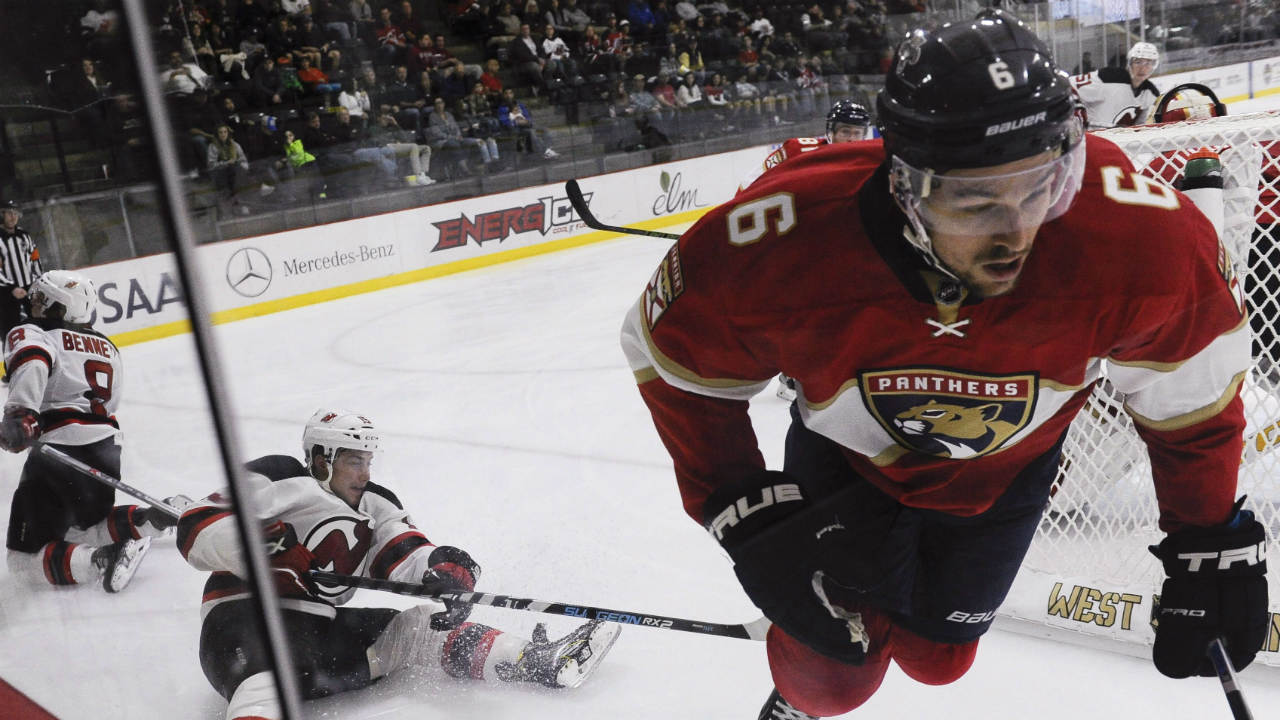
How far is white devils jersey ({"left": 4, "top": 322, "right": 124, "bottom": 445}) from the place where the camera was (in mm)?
1982

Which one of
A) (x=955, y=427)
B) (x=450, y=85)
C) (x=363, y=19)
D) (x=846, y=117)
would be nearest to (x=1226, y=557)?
(x=955, y=427)

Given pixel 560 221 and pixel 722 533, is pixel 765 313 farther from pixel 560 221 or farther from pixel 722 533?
pixel 560 221

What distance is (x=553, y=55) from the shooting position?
841 centimetres

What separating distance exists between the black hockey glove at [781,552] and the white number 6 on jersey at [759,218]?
297mm

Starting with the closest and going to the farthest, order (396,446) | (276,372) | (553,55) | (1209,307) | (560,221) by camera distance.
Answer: (1209,307) < (396,446) < (276,372) < (560,221) < (553,55)

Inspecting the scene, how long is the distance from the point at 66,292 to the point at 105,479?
0.74 metres

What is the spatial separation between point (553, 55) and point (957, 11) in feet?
10.9

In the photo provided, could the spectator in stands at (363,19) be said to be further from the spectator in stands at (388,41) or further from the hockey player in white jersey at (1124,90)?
the hockey player in white jersey at (1124,90)

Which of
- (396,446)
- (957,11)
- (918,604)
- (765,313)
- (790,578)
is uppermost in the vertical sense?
(957,11)

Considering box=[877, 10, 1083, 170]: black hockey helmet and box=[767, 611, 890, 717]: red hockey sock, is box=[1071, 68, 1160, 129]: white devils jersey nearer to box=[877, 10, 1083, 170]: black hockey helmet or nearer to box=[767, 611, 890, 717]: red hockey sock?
box=[767, 611, 890, 717]: red hockey sock

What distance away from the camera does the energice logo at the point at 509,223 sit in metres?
6.78

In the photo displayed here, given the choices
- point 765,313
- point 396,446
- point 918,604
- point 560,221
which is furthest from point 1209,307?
point 560,221

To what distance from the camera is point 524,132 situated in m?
7.38

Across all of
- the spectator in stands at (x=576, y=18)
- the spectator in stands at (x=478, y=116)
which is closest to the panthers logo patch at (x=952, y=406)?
the spectator in stands at (x=478, y=116)
